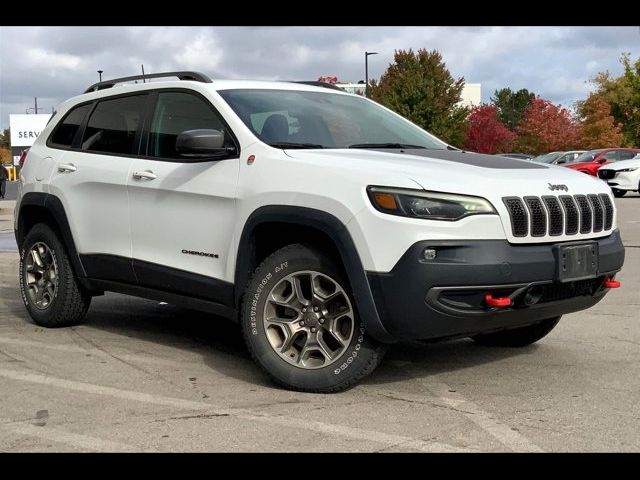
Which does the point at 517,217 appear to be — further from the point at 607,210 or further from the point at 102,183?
the point at 102,183

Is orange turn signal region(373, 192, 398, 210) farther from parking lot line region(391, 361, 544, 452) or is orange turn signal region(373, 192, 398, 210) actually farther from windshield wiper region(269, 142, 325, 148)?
parking lot line region(391, 361, 544, 452)

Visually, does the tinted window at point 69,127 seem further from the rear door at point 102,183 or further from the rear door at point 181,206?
the rear door at point 181,206

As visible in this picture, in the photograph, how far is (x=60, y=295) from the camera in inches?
254

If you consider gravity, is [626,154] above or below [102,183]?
above

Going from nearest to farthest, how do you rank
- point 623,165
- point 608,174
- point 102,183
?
point 102,183, point 608,174, point 623,165

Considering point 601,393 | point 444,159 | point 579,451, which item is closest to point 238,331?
point 444,159

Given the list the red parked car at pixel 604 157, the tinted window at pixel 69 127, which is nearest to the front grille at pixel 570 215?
the tinted window at pixel 69 127

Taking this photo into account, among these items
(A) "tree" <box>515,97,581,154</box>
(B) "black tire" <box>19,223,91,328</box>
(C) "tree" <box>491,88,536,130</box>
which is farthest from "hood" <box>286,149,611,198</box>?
(C) "tree" <box>491,88,536,130</box>

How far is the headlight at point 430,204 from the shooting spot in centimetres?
423

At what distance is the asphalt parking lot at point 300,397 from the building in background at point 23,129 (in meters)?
85.8

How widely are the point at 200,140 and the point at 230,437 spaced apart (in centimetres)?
183

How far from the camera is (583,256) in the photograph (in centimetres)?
462

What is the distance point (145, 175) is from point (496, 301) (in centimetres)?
251

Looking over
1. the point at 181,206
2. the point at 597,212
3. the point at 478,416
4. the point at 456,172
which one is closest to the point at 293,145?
the point at 181,206
